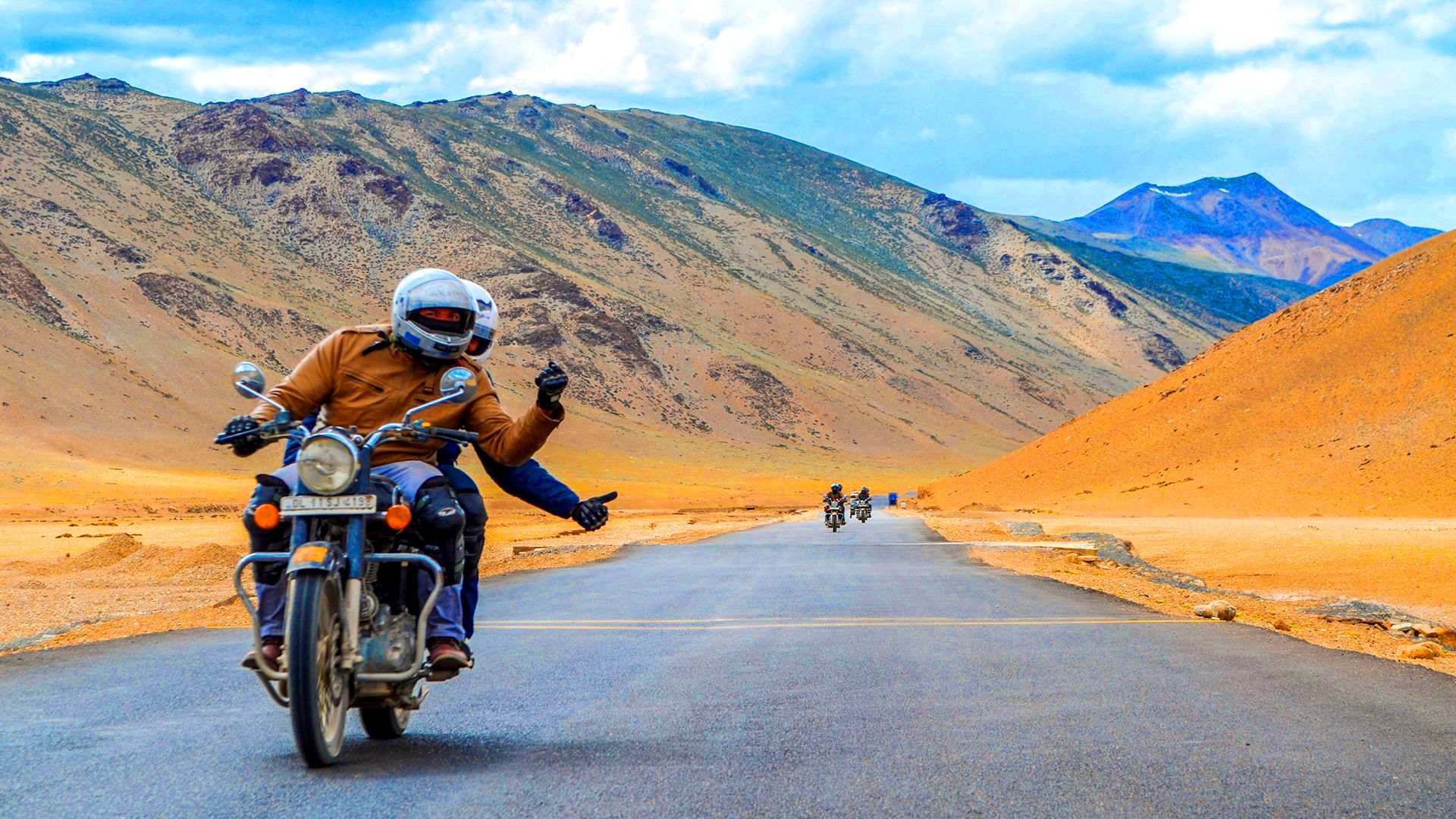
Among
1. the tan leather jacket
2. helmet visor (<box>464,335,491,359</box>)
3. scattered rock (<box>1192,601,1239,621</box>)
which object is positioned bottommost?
scattered rock (<box>1192,601,1239,621</box>)

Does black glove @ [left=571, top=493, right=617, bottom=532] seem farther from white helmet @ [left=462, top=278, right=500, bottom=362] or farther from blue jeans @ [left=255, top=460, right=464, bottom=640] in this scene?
white helmet @ [left=462, top=278, right=500, bottom=362]

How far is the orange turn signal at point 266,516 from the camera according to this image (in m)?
5.83

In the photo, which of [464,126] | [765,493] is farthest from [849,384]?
[464,126]

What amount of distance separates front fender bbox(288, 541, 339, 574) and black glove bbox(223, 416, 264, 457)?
0.69 meters

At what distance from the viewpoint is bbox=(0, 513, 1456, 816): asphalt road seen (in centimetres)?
522

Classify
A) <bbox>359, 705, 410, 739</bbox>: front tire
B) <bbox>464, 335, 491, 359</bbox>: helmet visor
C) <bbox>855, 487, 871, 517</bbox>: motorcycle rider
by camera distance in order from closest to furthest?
1. <bbox>359, 705, 410, 739</bbox>: front tire
2. <bbox>464, 335, 491, 359</bbox>: helmet visor
3. <bbox>855, 487, 871, 517</bbox>: motorcycle rider

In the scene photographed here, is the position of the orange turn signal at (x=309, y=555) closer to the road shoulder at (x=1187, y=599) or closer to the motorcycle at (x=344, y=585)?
the motorcycle at (x=344, y=585)

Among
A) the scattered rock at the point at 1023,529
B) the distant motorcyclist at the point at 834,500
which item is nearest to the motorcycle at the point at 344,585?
the scattered rock at the point at 1023,529

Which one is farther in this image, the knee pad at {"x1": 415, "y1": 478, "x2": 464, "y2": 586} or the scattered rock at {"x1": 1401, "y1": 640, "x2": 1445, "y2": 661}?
the scattered rock at {"x1": 1401, "y1": 640, "x2": 1445, "y2": 661}

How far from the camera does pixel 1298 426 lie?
5878cm

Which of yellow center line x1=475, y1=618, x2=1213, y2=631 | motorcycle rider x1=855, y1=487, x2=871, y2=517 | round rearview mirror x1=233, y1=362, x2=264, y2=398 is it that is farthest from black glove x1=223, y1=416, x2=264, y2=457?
motorcycle rider x1=855, y1=487, x2=871, y2=517

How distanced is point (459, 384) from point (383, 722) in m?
1.63

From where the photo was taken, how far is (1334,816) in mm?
5016

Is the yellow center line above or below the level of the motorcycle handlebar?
below
